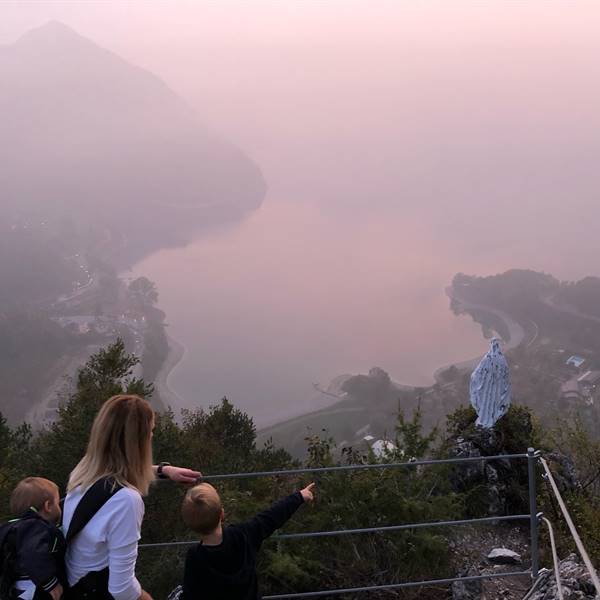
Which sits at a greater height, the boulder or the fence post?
the fence post

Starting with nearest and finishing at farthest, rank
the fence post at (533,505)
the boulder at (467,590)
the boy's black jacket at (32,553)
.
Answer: the boy's black jacket at (32,553)
the fence post at (533,505)
the boulder at (467,590)

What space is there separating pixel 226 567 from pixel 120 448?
0.65m

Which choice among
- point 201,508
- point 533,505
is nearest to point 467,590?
point 533,505

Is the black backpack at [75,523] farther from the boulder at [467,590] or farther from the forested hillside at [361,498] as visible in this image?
Answer: the boulder at [467,590]

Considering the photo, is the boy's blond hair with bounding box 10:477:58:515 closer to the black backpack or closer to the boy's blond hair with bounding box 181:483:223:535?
the black backpack

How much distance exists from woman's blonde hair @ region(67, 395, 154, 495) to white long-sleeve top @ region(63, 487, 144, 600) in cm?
6

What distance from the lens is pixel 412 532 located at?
491cm

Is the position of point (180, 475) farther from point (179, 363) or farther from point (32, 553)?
point (179, 363)

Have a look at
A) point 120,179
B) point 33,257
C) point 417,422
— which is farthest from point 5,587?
point 120,179

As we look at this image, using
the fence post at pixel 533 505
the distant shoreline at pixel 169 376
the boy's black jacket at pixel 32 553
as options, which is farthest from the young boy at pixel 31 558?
the distant shoreline at pixel 169 376

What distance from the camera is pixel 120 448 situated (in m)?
2.38

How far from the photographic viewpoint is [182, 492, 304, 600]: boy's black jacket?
253cm

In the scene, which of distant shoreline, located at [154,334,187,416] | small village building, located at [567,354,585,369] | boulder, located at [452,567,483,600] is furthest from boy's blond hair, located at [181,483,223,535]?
small village building, located at [567,354,585,369]

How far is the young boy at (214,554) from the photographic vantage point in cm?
245
